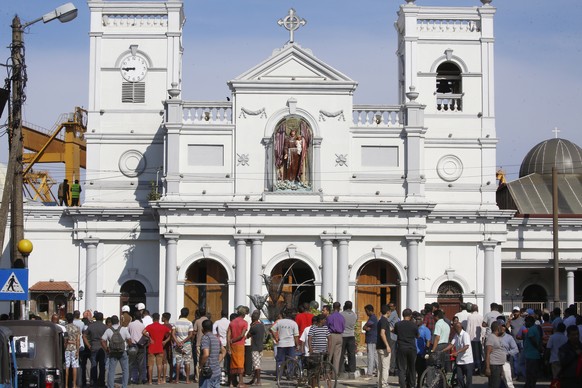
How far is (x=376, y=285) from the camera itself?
4962 cm

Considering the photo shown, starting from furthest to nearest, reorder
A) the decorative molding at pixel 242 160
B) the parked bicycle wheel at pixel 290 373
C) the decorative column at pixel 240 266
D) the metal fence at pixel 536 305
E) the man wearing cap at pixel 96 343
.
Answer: the metal fence at pixel 536 305
the decorative molding at pixel 242 160
the decorative column at pixel 240 266
the man wearing cap at pixel 96 343
the parked bicycle wheel at pixel 290 373

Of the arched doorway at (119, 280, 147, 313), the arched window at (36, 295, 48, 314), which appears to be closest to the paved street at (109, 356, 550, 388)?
the arched doorway at (119, 280, 147, 313)

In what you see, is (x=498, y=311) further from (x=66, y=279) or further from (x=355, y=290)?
(x=66, y=279)

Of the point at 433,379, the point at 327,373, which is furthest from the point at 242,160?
the point at 433,379

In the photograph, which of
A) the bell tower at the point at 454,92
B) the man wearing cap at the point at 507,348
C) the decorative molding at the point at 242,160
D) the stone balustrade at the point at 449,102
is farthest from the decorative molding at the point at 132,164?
the man wearing cap at the point at 507,348

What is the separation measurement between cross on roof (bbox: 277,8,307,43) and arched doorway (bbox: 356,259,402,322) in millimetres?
9681

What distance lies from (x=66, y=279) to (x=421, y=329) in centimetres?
2519

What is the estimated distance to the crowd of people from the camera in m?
27.2

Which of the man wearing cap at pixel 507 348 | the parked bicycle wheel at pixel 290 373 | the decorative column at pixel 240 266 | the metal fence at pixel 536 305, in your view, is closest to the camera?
the man wearing cap at pixel 507 348

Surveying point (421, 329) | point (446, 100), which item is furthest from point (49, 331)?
point (446, 100)

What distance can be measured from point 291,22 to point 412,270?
432 inches

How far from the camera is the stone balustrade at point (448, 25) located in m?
52.6

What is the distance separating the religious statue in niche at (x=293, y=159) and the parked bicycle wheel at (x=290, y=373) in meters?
19.0

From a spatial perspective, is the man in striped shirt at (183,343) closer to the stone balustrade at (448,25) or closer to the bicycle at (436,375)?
the bicycle at (436,375)
